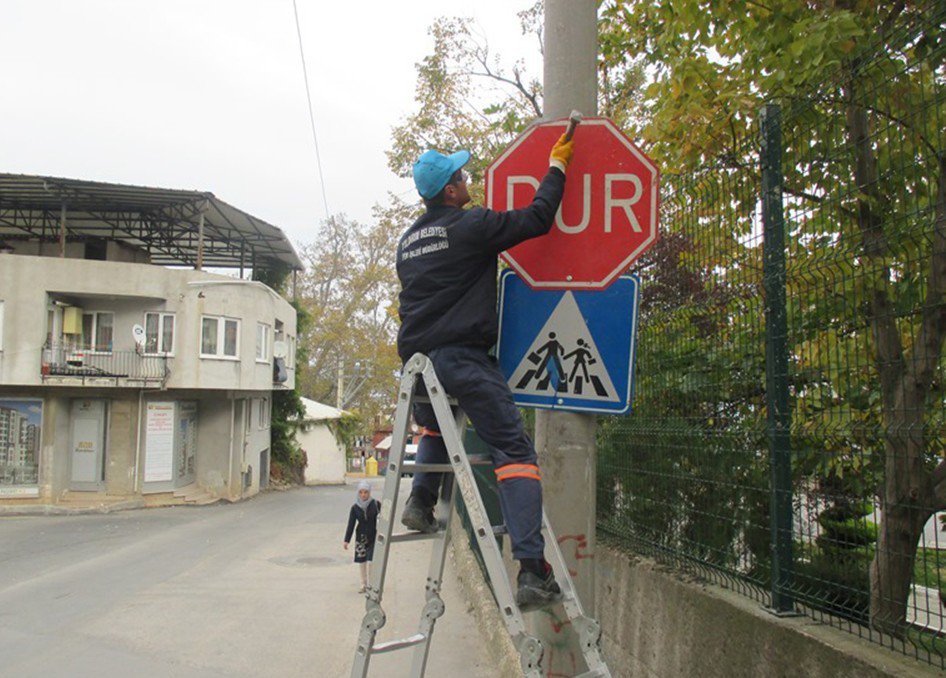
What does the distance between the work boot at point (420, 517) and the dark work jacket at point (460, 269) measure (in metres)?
0.65

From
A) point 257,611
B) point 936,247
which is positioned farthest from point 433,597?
point 257,611

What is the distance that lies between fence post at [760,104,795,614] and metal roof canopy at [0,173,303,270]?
1188 inches

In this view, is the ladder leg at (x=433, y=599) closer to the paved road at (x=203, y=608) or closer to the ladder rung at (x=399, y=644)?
the ladder rung at (x=399, y=644)

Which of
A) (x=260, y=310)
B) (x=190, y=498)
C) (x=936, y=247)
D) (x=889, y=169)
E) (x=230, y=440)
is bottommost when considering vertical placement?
(x=190, y=498)

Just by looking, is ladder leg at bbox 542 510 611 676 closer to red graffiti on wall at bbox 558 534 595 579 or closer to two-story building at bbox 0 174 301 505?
red graffiti on wall at bbox 558 534 595 579

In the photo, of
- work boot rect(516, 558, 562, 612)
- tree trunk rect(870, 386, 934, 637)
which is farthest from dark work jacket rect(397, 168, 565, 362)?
tree trunk rect(870, 386, 934, 637)

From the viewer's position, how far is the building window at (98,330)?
29844 millimetres

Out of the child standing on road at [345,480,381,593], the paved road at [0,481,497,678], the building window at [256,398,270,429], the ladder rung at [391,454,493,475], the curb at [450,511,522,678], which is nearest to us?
the ladder rung at [391,454,493,475]

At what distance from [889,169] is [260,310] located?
3314 centimetres

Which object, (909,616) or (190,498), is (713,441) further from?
(190,498)

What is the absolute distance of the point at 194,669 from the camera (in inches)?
311

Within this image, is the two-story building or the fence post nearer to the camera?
the fence post

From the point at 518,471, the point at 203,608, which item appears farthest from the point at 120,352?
the point at 518,471

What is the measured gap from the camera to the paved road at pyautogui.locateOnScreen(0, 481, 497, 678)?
8062 millimetres
